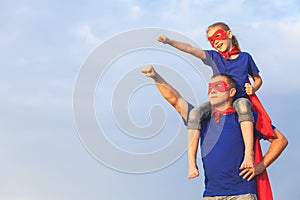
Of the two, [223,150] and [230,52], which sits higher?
[230,52]

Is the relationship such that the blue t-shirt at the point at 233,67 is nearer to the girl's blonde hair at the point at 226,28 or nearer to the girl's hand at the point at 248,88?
the girl's hand at the point at 248,88

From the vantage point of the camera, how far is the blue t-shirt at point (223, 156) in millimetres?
6168

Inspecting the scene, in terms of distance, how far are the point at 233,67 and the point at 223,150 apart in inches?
39.9

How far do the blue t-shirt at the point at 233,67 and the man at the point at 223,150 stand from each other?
0.11m

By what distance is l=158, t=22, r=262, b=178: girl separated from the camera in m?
6.16

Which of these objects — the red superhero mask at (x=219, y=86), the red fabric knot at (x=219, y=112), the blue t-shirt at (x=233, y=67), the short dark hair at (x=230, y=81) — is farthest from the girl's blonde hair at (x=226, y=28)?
the red fabric knot at (x=219, y=112)

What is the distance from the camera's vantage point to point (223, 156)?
247 inches

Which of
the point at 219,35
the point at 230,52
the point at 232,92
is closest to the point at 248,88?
the point at 232,92

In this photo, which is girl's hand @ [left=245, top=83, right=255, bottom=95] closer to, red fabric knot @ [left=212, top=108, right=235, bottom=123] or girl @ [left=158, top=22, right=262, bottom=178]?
girl @ [left=158, top=22, right=262, bottom=178]

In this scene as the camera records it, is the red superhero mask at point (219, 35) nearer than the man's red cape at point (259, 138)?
No

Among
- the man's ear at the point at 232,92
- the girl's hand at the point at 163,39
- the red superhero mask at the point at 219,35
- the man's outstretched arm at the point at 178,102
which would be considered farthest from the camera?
the red superhero mask at the point at 219,35

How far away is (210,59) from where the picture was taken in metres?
6.57

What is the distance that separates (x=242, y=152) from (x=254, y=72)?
104cm

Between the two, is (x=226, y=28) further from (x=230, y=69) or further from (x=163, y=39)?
(x=163, y=39)
